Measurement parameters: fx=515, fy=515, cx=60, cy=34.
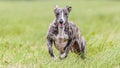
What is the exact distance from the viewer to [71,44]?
889 centimetres

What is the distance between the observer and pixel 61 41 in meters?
8.73

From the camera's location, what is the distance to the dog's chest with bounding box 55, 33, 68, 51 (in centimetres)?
868

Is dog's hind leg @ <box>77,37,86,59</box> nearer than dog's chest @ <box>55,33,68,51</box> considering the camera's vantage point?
No

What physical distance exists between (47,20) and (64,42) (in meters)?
15.2

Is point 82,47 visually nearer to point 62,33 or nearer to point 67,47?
point 67,47

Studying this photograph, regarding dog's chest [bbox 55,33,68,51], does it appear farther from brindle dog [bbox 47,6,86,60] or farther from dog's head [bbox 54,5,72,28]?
dog's head [bbox 54,5,72,28]

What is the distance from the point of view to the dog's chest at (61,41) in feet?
28.5

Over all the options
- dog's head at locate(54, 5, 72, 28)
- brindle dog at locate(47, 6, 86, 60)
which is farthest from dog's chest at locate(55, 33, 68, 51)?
dog's head at locate(54, 5, 72, 28)

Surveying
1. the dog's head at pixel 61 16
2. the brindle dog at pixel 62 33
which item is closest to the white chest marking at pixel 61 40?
the brindle dog at pixel 62 33

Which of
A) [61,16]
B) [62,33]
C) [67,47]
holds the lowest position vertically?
[67,47]

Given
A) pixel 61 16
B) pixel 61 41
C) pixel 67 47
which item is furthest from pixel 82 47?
pixel 61 16

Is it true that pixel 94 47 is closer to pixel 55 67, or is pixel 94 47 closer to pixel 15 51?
pixel 15 51

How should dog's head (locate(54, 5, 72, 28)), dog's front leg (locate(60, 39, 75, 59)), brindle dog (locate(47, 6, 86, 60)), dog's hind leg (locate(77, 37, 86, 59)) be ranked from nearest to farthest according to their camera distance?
dog's head (locate(54, 5, 72, 28)) < brindle dog (locate(47, 6, 86, 60)) < dog's front leg (locate(60, 39, 75, 59)) < dog's hind leg (locate(77, 37, 86, 59))

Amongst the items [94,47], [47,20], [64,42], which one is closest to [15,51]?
[64,42]
